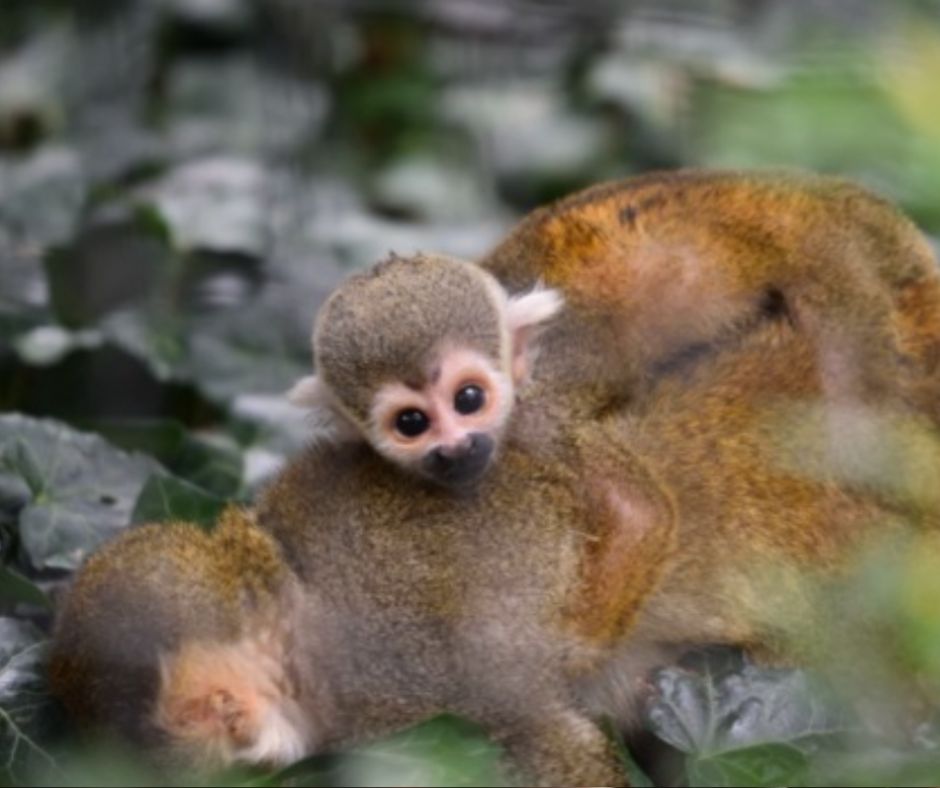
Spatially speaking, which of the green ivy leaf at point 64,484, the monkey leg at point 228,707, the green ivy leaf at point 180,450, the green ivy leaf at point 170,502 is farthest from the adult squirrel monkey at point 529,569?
the green ivy leaf at point 180,450

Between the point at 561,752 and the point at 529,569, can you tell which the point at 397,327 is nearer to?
the point at 529,569

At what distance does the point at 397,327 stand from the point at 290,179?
2602mm

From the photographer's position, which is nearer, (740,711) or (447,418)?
(740,711)

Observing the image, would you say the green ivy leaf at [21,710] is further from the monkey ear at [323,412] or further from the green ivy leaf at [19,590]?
the monkey ear at [323,412]

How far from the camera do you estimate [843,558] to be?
2.74 m

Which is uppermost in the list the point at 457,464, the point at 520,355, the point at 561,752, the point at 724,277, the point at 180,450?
the point at 724,277

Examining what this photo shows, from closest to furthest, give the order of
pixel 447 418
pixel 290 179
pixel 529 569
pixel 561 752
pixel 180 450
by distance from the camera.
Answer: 1. pixel 561 752
2. pixel 529 569
3. pixel 447 418
4. pixel 180 450
5. pixel 290 179

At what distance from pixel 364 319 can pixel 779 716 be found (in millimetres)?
844

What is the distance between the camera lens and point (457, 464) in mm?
2570

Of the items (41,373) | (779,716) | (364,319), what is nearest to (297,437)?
(41,373)

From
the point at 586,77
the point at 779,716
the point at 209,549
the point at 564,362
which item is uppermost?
the point at 586,77

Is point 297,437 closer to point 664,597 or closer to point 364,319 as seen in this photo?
point 364,319

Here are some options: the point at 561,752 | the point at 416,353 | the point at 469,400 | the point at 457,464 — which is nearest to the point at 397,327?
the point at 416,353

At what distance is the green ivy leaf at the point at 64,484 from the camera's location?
2969 mm
